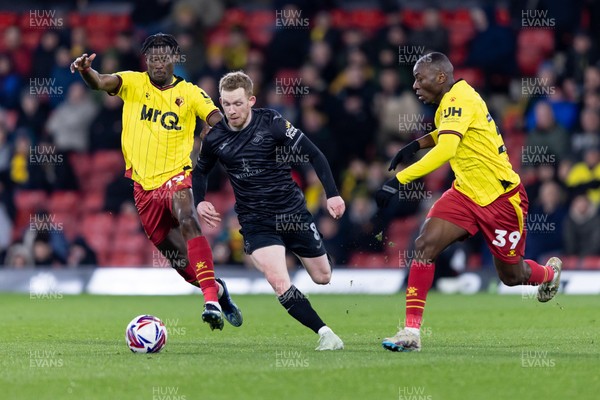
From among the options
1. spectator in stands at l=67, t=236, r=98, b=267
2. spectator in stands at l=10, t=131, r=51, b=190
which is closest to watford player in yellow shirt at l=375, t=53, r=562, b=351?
spectator in stands at l=67, t=236, r=98, b=267

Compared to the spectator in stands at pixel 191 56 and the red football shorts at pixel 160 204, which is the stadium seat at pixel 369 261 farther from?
the red football shorts at pixel 160 204

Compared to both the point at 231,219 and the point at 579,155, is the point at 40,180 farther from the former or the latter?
the point at 579,155

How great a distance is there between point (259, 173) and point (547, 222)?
323 inches

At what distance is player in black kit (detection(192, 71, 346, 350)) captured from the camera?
961 centimetres

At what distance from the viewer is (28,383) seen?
7523mm

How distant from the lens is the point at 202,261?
10445 millimetres

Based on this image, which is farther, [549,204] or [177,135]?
[549,204]

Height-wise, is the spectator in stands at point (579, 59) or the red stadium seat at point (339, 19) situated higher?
the red stadium seat at point (339, 19)

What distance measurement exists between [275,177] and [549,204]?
802 centimetres

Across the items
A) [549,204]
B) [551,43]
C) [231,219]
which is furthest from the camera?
[551,43]

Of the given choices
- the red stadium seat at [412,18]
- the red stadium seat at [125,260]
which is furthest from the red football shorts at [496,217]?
the red stadium seat at [412,18]

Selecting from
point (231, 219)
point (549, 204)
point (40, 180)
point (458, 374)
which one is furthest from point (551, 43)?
point (458, 374)

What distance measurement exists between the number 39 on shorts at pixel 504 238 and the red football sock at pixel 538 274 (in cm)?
49

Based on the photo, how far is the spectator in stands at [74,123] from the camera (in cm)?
1986
